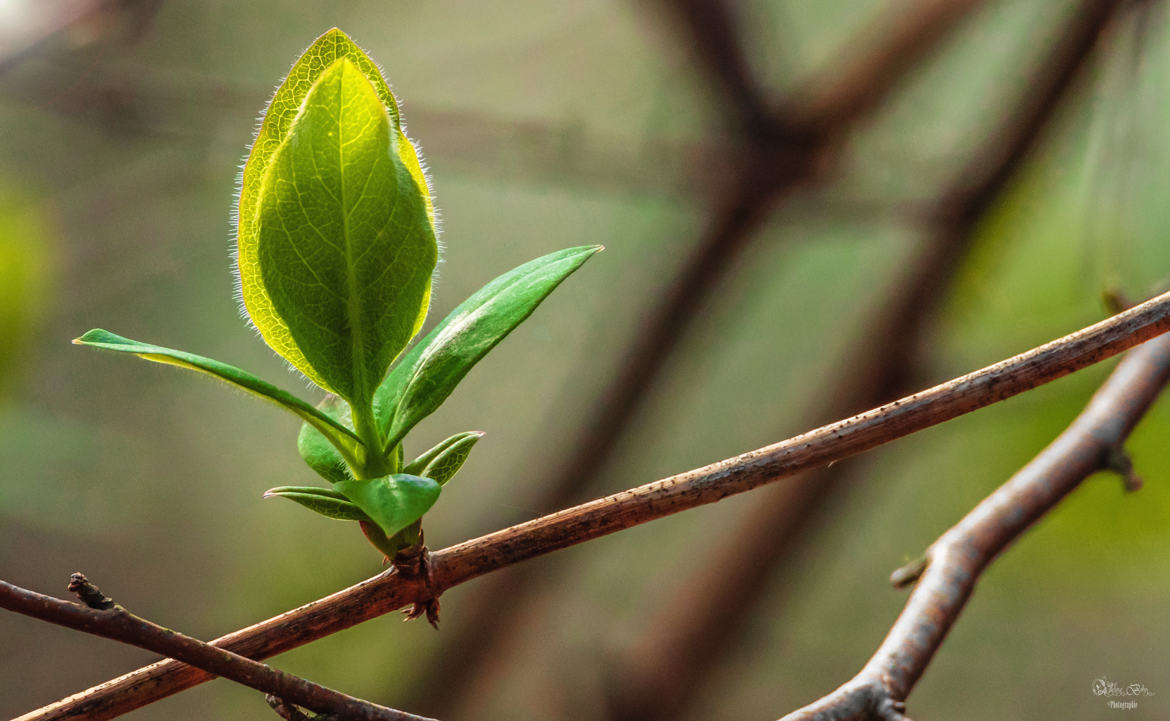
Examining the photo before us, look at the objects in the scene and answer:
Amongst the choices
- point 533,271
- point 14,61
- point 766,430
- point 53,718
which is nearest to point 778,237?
point 766,430

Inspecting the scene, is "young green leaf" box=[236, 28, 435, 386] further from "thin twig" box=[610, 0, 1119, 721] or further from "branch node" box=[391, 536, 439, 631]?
"thin twig" box=[610, 0, 1119, 721]

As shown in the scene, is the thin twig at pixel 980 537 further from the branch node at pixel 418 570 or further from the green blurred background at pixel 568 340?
the green blurred background at pixel 568 340

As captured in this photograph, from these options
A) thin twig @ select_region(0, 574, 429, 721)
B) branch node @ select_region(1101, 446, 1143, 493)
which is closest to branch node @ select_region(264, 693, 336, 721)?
thin twig @ select_region(0, 574, 429, 721)

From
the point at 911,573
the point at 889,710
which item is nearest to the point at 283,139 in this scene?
the point at 889,710

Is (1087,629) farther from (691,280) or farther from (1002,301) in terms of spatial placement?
(691,280)

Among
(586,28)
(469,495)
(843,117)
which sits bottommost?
(469,495)

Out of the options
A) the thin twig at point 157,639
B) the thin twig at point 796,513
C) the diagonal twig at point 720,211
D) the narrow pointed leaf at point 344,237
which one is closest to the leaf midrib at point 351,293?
the narrow pointed leaf at point 344,237

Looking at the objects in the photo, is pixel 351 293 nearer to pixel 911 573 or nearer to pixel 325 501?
pixel 325 501
